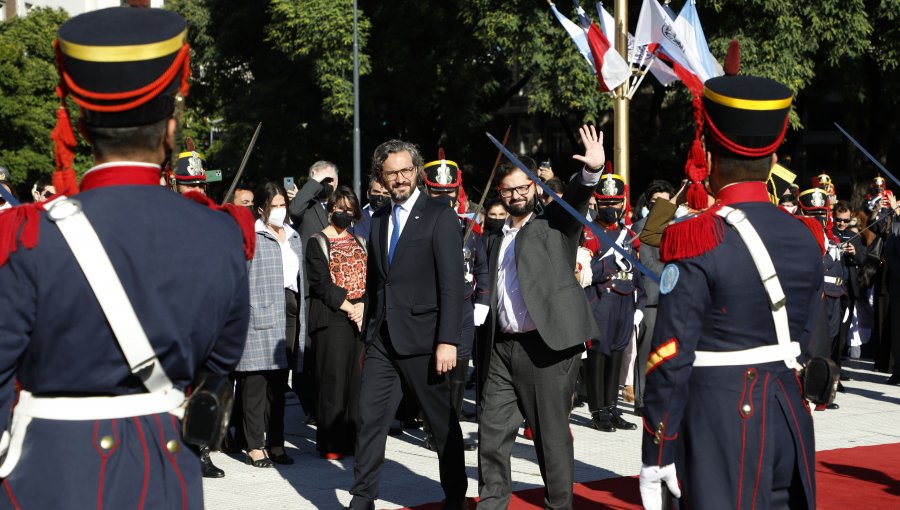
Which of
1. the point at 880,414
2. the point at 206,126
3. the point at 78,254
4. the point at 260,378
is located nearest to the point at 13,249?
the point at 78,254

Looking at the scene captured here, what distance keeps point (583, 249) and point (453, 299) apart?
3375 millimetres

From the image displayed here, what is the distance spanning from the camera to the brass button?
9.70 feet

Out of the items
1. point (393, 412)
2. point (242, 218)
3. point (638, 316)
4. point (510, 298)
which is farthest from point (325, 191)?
point (242, 218)

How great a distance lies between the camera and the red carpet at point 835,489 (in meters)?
7.29

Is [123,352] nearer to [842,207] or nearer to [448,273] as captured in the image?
[448,273]

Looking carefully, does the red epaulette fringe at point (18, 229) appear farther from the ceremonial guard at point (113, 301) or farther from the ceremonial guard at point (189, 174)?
the ceremonial guard at point (189, 174)

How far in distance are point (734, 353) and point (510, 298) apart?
100 inches

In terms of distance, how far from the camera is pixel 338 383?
882 centimetres

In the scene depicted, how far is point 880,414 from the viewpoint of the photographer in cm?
1105

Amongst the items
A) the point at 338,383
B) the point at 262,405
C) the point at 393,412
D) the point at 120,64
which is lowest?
the point at 262,405

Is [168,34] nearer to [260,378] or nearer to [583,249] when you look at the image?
[260,378]

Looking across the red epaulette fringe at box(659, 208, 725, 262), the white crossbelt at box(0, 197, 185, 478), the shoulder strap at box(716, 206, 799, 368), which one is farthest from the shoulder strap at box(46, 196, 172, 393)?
the shoulder strap at box(716, 206, 799, 368)

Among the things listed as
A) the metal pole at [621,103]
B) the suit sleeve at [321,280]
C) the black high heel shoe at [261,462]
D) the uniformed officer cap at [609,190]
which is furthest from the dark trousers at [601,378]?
the metal pole at [621,103]

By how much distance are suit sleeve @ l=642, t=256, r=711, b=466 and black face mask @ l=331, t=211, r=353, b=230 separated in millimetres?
5055
